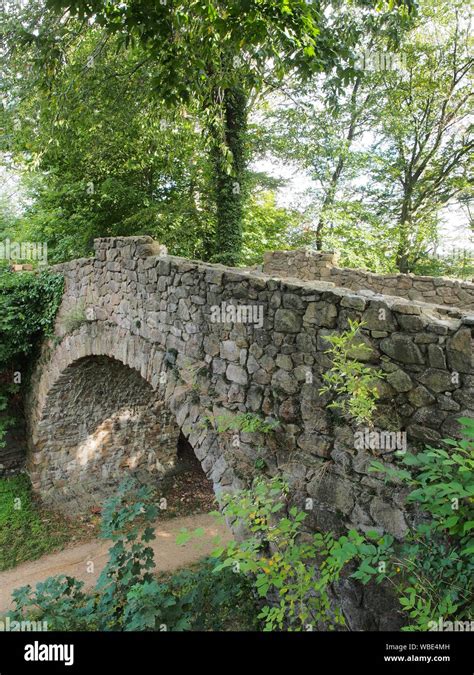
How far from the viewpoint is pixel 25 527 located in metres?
8.64

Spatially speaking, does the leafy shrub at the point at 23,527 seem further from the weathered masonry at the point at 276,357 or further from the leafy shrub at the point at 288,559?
the leafy shrub at the point at 288,559

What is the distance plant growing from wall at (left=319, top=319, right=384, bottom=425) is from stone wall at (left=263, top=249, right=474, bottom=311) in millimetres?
3672

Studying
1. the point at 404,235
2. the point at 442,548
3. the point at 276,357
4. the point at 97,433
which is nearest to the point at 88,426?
the point at 97,433

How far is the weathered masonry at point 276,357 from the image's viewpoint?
9.35 ft

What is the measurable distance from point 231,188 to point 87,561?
8.28 metres

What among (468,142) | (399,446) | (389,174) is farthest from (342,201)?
(399,446)

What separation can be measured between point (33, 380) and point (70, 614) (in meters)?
6.24

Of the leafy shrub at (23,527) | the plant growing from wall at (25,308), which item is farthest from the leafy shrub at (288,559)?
the plant growing from wall at (25,308)

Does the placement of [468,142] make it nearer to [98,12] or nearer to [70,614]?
[98,12]

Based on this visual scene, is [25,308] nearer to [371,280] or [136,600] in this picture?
[371,280]

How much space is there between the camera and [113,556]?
4188 mm

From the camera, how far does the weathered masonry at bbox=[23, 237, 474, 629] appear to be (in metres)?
2.85

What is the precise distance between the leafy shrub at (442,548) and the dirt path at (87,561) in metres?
5.51
